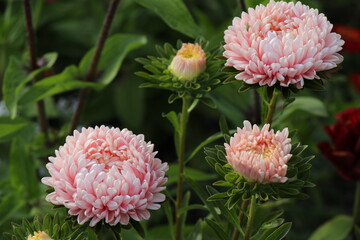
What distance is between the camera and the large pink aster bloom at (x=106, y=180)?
2.27ft

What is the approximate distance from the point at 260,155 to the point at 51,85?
673 millimetres

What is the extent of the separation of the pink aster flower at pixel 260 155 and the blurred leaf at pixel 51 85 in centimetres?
58

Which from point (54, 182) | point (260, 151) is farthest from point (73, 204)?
point (260, 151)

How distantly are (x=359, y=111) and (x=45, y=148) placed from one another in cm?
63

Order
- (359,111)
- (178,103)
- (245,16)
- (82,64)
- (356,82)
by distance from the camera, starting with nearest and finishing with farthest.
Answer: (245,16) < (359,111) < (82,64) < (356,82) < (178,103)

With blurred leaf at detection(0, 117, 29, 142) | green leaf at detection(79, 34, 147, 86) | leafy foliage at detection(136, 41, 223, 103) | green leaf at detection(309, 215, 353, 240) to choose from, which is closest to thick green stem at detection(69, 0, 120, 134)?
green leaf at detection(79, 34, 147, 86)

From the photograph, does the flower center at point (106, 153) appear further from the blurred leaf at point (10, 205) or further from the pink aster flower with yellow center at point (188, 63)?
the blurred leaf at point (10, 205)

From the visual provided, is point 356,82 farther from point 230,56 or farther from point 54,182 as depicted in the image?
point 54,182

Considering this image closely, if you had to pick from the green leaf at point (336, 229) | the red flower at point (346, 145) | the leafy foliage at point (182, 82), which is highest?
the leafy foliage at point (182, 82)

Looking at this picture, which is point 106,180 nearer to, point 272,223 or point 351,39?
point 272,223

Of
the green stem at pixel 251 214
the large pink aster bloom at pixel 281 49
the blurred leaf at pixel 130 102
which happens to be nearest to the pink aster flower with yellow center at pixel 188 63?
the large pink aster bloom at pixel 281 49

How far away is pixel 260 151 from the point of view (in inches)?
28.5

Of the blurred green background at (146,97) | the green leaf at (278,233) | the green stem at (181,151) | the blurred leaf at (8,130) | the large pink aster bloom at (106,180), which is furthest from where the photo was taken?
the blurred green background at (146,97)

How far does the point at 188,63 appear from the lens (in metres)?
0.87
